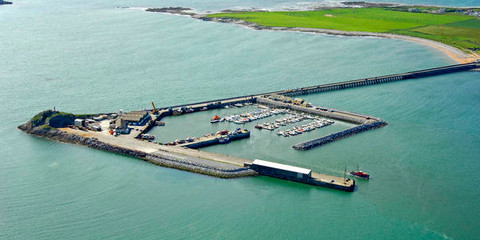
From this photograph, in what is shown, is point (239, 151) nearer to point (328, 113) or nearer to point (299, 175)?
point (299, 175)

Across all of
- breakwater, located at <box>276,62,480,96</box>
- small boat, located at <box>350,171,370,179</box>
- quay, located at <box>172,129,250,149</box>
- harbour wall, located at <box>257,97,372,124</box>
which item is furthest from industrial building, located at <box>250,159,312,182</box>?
breakwater, located at <box>276,62,480,96</box>

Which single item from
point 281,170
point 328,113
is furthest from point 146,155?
point 328,113

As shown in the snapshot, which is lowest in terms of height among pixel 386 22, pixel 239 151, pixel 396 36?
pixel 239 151

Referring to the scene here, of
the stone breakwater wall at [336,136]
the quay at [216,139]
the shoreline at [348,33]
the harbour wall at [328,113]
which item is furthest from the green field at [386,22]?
the quay at [216,139]

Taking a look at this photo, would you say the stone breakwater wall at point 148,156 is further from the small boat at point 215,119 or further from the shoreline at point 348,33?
the shoreline at point 348,33

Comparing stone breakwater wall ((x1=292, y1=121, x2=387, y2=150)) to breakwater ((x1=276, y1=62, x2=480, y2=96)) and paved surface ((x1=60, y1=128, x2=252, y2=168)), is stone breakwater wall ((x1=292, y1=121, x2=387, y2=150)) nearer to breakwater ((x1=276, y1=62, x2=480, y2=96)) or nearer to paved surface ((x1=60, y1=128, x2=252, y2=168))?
paved surface ((x1=60, y1=128, x2=252, y2=168))

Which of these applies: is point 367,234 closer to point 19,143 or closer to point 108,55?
point 19,143
